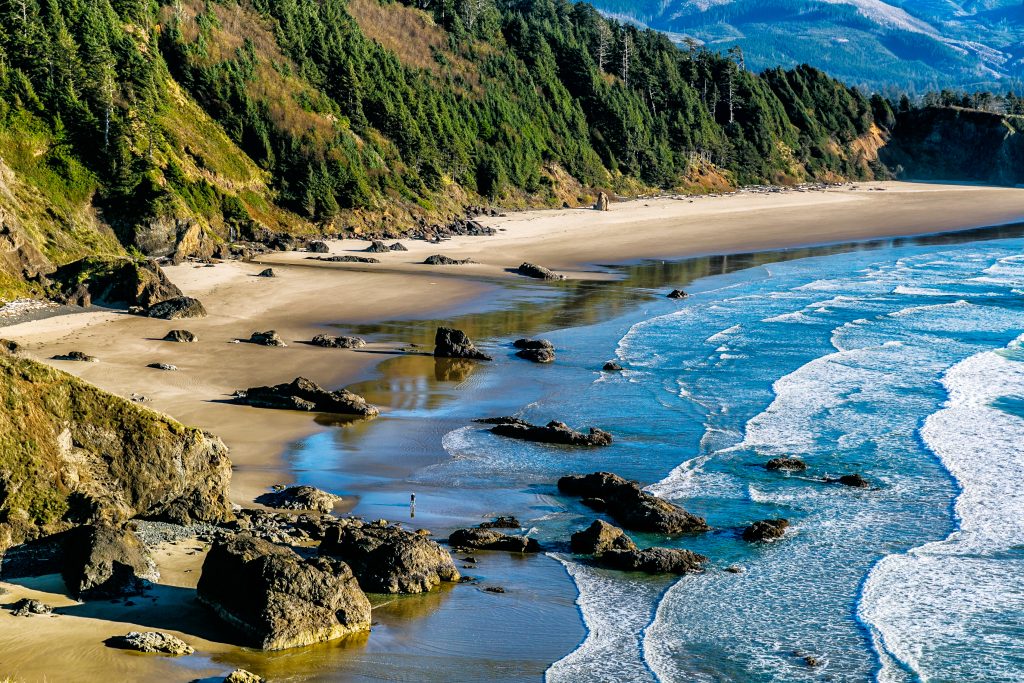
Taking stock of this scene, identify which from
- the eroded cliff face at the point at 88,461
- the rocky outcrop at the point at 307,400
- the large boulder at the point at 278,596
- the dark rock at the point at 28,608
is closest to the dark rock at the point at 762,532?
the large boulder at the point at 278,596

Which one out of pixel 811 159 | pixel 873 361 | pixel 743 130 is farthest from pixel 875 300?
pixel 811 159

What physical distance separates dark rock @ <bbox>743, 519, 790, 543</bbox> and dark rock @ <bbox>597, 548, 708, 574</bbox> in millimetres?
1650

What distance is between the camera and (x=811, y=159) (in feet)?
416

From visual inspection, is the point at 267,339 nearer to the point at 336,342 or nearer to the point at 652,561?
the point at 336,342

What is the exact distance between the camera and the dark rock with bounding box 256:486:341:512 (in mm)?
18203

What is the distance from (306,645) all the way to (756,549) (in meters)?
8.18

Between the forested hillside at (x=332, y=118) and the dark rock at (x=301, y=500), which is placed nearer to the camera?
the dark rock at (x=301, y=500)

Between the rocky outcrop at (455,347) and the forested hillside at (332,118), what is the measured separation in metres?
14.8

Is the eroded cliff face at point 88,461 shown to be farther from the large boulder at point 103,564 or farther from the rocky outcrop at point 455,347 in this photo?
the rocky outcrop at point 455,347

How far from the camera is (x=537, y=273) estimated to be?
50250mm

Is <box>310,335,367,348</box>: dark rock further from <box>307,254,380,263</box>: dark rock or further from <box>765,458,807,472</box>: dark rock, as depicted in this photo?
<box>307,254,380,263</box>: dark rock

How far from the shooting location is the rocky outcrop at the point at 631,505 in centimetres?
1841

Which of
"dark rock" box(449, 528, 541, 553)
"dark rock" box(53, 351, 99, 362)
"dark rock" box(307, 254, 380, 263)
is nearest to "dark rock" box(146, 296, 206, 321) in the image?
"dark rock" box(53, 351, 99, 362)

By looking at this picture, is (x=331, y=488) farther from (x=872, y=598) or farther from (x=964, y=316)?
(x=964, y=316)
